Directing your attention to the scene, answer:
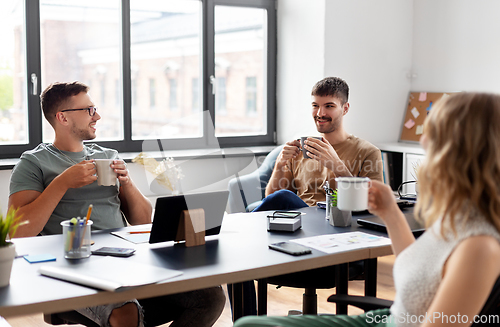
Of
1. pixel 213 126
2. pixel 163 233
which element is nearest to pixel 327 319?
pixel 163 233

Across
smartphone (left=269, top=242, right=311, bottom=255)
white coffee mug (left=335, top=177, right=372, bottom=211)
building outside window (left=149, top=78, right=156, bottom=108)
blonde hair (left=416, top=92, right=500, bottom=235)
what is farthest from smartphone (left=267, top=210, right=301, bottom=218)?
building outside window (left=149, top=78, right=156, bottom=108)

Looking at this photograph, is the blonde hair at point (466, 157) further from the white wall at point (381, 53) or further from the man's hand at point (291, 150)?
the white wall at point (381, 53)

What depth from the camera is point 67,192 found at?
2.25m

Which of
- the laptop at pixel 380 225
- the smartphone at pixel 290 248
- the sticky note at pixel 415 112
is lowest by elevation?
the smartphone at pixel 290 248

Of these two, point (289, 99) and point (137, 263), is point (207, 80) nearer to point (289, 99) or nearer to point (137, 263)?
point (289, 99)

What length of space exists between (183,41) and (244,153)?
3.51 feet

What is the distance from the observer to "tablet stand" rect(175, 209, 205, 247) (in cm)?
171

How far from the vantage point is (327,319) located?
4.29 ft

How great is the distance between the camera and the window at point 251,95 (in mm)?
4789

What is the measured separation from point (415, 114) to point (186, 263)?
12.0 feet

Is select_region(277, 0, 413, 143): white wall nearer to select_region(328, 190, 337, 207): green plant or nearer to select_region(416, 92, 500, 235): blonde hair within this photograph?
select_region(328, 190, 337, 207): green plant

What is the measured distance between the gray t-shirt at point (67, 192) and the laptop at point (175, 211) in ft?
2.23

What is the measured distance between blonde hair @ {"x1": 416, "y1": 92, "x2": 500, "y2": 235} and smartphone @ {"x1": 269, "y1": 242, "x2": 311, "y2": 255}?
1.87 ft

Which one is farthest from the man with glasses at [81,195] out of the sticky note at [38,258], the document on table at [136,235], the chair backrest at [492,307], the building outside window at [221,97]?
the building outside window at [221,97]
